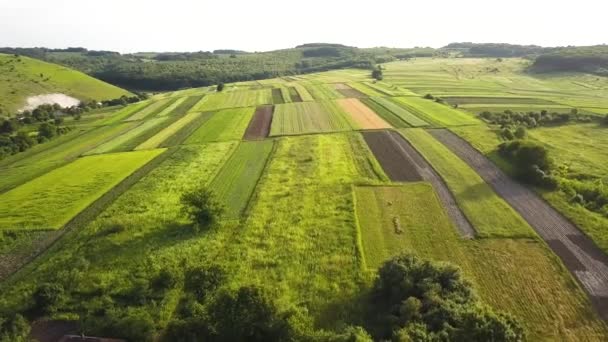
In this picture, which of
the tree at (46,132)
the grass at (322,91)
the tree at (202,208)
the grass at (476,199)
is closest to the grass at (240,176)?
the tree at (202,208)

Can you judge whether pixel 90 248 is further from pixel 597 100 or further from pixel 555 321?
pixel 597 100

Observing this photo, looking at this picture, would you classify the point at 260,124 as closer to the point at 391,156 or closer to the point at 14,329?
the point at 391,156

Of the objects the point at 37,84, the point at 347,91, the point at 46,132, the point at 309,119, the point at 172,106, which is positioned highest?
the point at 37,84

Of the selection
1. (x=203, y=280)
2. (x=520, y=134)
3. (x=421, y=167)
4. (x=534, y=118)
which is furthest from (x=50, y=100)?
(x=534, y=118)

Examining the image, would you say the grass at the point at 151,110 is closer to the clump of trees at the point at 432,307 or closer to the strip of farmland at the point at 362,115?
the strip of farmland at the point at 362,115

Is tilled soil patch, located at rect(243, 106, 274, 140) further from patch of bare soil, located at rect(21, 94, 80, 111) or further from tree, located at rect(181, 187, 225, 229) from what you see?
→ patch of bare soil, located at rect(21, 94, 80, 111)

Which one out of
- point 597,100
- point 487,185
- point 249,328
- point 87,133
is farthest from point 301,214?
point 597,100
